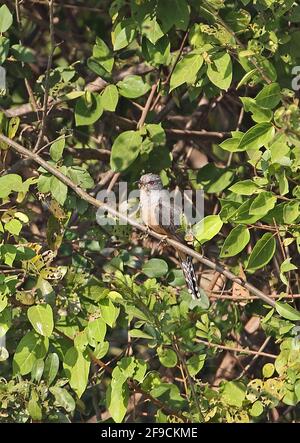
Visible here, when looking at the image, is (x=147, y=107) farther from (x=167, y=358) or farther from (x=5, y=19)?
(x=167, y=358)

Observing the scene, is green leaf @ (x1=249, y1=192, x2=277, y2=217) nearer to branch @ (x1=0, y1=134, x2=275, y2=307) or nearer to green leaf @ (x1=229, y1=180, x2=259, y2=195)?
green leaf @ (x1=229, y1=180, x2=259, y2=195)

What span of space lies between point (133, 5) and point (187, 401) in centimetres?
214

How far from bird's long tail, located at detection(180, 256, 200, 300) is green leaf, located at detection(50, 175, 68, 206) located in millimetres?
988

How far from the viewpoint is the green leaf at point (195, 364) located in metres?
4.89

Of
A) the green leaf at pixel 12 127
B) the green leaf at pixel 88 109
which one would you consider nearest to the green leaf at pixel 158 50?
the green leaf at pixel 88 109

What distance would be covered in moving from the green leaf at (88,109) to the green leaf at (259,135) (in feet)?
3.96

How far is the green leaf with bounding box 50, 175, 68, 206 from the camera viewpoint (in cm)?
457

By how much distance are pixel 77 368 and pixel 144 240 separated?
4.42 ft

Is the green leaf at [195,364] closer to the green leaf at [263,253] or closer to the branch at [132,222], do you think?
the branch at [132,222]

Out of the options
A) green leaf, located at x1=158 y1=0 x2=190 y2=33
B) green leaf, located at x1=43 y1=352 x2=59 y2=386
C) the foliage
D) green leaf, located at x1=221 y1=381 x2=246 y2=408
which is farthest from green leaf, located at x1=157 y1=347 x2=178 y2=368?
green leaf, located at x1=158 y1=0 x2=190 y2=33

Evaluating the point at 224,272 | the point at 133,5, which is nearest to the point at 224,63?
the point at 133,5

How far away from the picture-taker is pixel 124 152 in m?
5.05

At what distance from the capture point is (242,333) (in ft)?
18.9

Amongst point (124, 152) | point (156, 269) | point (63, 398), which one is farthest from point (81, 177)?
point (63, 398)
